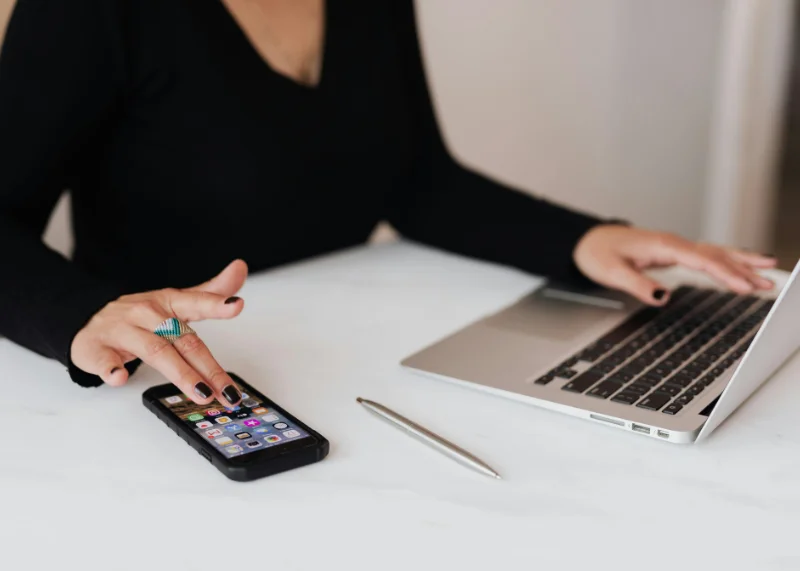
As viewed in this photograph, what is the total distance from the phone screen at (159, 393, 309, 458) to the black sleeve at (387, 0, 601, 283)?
474 millimetres

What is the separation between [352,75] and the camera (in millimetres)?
1186

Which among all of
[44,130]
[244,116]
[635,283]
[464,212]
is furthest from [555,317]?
[44,130]

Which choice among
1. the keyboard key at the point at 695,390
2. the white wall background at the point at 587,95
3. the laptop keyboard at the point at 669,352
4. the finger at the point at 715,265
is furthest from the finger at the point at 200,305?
the white wall background at the point at 587,95

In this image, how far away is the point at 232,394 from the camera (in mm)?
699

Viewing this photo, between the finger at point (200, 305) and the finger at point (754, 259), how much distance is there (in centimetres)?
57

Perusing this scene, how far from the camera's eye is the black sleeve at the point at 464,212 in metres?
1.09

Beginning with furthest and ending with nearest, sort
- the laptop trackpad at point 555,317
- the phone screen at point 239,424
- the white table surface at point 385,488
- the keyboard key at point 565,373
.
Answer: the laptop trackpad at point 555,317
the keyboard key at point 565,373
the phone screen at point 239,424
the white table surface at point 385,488

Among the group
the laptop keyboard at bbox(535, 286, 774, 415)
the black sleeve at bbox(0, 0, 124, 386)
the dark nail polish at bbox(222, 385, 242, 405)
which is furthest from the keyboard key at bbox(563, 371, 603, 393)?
the black sleeve at bbox(0, 0, 124, 386)

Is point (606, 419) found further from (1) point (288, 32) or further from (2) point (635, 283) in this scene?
(1) point (288, 32)

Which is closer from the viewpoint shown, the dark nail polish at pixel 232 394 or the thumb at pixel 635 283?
Answer: the dark nail polish at pixel 232 394

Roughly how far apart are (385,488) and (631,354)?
0.30 metres

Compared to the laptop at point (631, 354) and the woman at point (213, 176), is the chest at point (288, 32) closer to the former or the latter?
the woman at point (213, 176)

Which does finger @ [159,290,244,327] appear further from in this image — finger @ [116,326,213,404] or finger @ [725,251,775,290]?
finger @ [725,251,775,290]

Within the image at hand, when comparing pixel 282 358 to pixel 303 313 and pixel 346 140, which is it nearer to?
pixel 303 313
